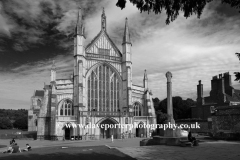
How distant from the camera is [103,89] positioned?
4619cm

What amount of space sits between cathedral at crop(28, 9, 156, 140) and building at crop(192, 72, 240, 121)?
15.4 metres

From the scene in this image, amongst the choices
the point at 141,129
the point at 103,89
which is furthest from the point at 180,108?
the point at 103,89

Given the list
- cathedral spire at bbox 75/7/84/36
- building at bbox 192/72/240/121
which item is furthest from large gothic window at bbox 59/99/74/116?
building at bbox 192/72/240/121

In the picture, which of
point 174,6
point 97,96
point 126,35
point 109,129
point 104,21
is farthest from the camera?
point 104,21

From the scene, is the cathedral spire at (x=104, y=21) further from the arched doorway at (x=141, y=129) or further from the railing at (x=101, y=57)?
the arched doorway at (x=141, y=129)

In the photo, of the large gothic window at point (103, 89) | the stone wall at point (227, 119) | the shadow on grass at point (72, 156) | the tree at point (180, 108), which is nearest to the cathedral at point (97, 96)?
the large gothic window at point (103, 89)

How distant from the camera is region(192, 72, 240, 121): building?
51.3 meters

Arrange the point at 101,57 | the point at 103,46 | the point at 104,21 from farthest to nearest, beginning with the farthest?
the point at 104,21 → the point at 103,46 → the point at 101,57

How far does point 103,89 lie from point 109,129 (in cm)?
816

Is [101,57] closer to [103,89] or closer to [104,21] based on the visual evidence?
[103,89]

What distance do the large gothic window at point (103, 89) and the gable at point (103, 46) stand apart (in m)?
3.34

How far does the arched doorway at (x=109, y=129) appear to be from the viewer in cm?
4366

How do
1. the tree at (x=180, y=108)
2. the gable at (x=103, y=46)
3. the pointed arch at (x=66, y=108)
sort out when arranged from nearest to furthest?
the pointed arch at (x=66, y=108), the gable at (x=103, y=46), the tree at (x=180, y=108)

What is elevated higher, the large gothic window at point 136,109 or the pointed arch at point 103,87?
the pointed arch at point 103,87
